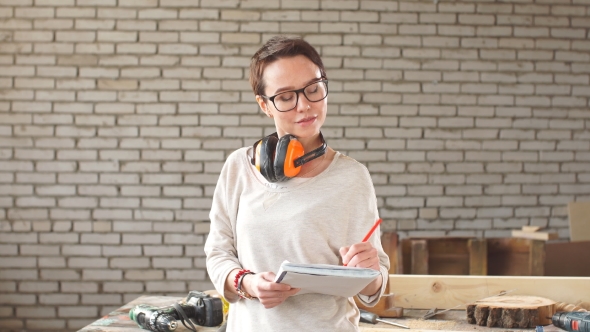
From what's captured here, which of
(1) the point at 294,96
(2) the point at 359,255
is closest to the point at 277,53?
(1) the point at 294,96

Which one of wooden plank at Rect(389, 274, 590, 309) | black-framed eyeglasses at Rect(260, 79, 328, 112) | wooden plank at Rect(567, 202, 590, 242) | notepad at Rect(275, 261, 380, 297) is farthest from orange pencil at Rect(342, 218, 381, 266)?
wooden plank at Rect(567, 202, 590, 242)

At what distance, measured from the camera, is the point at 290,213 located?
1.45 metres

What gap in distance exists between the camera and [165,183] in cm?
509

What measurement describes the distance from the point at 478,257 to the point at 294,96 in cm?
289

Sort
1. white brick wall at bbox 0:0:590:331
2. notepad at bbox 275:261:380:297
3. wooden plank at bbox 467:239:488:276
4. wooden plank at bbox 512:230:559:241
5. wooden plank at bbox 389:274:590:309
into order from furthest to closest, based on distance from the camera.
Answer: white brick wall at bbox 0:0:590:331
wooden plank at bbox 512:230:559:241
wooden plank at bbox 467:239:488:276
wooden plank at bbox 389:274:590:309
notepad at bbox 275:261:380:297

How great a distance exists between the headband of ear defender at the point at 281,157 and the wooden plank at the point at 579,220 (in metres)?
3.87

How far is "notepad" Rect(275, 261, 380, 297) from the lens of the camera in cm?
126

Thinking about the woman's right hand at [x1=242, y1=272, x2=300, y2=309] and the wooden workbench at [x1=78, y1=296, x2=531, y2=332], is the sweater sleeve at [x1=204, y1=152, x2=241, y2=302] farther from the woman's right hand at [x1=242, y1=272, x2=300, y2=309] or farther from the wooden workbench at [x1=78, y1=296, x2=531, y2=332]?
the wooden workbench at [x1=78, y1=296, x2=531, y2=332]

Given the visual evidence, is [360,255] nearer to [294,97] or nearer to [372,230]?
[372,230]

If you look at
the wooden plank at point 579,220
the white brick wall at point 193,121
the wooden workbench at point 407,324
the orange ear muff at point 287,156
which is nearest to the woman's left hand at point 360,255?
the orange ear muff at point 287,156

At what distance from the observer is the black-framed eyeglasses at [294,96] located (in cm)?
148

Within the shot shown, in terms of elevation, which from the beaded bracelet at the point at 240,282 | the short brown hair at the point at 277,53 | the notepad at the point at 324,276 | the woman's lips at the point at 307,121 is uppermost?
the short brown hair at the point at 277,53

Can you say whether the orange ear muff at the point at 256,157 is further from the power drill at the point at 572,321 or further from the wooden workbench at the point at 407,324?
the power drill at the point at 572,321

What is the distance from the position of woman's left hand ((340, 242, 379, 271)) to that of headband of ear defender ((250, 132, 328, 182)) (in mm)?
235
